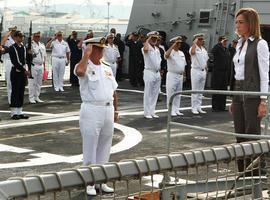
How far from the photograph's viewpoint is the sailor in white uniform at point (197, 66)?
1278cm

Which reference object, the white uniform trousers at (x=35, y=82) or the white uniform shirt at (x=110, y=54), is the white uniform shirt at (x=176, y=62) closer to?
the white uniform shirt at (x=110, y=54)

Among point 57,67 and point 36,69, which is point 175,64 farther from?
point 57,67

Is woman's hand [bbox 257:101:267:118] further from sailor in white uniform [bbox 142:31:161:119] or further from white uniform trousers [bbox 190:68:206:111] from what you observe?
white uniform trousers [bbox 190:68:206:111]

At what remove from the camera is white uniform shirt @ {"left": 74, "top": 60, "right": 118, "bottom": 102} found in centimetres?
547

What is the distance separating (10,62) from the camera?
1150 cm

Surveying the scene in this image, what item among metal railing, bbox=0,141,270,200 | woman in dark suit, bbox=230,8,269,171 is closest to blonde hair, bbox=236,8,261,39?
woman in dark suit, bbox=230,8,269,171

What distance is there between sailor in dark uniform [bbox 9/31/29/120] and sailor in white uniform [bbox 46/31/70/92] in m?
5.40

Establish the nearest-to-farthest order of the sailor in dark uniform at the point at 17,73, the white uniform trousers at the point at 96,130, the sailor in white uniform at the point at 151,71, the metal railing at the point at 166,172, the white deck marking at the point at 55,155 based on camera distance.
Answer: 1. the metal railing at the point at 166,172
2. the white uniform trousers at the point at 96,130
3. the white deck marking at the point at 55,155
4. the sailor in dark uniform at the point at 17,73
5. the sailor in white uniform at the point at 151,71

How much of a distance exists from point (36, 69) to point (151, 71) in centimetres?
402

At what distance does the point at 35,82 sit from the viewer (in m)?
14.3

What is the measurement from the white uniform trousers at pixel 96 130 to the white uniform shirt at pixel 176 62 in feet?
20.8

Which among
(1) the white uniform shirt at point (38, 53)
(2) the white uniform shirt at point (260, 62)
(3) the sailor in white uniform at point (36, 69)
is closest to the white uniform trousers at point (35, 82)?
(3) the sailor in white uniform at point (36, 69)

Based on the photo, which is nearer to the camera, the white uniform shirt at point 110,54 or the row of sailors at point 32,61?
the row of sailors at point 32,61

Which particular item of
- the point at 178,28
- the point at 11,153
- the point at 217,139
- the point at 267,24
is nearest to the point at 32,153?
the point at 11,153
